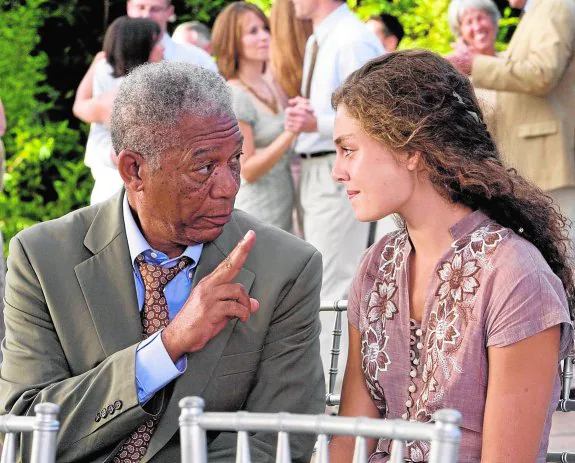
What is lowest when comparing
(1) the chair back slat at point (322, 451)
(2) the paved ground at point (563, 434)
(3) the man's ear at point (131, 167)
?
(2) the paved ground at point (563, 434)

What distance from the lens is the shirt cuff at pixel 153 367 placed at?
266 centimetres

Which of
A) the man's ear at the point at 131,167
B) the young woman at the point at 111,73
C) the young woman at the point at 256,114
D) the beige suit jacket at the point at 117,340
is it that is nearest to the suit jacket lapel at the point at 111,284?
the beige suit jacket at the point at 117,340

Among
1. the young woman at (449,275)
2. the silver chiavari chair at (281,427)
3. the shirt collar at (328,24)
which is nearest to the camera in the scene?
the silver chiavari chair at (281,427)

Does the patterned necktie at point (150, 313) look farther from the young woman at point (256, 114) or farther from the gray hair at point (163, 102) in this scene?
the young woman at point (256, 114)

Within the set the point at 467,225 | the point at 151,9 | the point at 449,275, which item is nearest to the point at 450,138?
the point at 467,225

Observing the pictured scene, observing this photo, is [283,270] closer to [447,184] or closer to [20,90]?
[447,184]

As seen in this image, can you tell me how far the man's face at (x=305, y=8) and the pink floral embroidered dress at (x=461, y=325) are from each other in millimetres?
Result: 3220

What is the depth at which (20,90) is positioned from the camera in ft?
30.1

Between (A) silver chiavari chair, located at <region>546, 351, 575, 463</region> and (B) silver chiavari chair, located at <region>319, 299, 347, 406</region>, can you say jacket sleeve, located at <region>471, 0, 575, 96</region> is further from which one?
(A) silver chiavari chair, located at <region>546, 351, 575, 463</region>

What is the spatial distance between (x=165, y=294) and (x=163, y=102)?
Answer: 18.1 inches

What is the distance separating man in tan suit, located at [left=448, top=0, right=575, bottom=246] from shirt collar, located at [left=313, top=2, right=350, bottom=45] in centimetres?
70

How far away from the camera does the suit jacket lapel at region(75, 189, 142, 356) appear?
279cm

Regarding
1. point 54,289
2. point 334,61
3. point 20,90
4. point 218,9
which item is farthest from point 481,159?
point 218,9

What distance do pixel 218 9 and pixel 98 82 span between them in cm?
442
